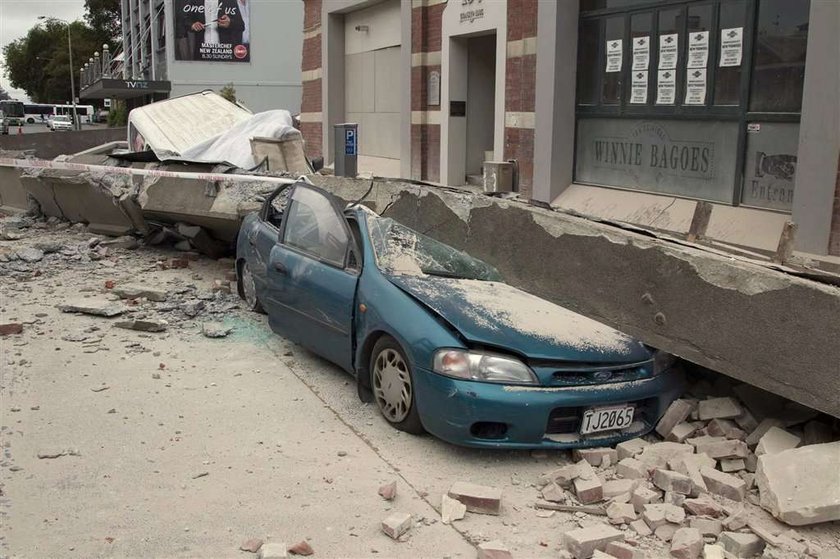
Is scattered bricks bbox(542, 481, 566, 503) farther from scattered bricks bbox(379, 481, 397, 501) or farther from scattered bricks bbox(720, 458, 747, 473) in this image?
scattered bricks bbox(720, 458, 747, 473)

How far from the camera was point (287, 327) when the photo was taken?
6594 mm

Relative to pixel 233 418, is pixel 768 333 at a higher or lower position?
higher

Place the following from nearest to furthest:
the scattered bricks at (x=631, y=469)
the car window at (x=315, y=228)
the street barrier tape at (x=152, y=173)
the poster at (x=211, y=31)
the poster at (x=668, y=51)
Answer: the scattered bricks at (x=631, y=469)
the car window at (x=315, y=228)
the poster at (x=668, y=51)
the street barrier tape at (x=152, y=173)
the poster at (x=211, y=31)

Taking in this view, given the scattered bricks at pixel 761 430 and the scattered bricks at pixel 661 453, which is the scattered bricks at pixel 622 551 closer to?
the scattered bricks at pixel 661 453

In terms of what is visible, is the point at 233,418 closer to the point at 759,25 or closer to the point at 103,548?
the point at 103,548

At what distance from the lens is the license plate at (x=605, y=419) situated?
470cm

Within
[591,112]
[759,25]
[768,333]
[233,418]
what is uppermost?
[759,25]

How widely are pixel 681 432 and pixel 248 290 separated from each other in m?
5.00

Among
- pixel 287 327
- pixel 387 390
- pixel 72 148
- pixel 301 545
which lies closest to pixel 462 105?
pixel 287 327

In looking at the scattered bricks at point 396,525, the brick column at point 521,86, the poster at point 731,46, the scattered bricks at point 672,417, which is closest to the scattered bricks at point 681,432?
the scattered bricks at point 672,417

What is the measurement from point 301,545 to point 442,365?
1.42m

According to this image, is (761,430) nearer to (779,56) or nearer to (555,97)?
(779,56)

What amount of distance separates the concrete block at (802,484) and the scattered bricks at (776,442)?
0.26 m

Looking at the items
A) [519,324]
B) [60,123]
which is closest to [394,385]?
[519,324]
